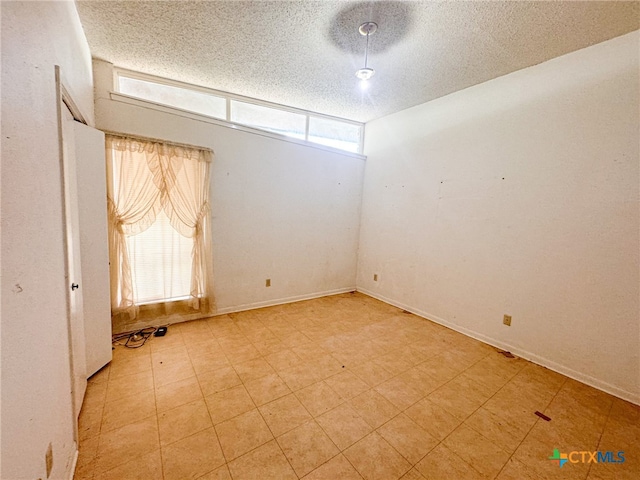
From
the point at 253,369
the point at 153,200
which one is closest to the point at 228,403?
the point at 253,369

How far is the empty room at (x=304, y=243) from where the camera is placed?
129cm

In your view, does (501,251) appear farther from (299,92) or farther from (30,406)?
(30,406)

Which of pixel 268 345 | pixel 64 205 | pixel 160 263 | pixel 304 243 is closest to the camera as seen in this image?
pixel 64 205

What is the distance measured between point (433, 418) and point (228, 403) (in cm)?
146

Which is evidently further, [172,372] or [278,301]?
[278,301]

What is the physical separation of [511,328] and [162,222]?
3.92 m

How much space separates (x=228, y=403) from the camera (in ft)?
6.01

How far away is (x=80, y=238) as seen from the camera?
6.16 ft

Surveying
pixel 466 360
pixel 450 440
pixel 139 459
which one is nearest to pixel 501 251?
pixel 466 360

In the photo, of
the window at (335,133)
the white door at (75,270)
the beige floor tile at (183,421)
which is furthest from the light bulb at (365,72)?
the beige floor tile at (183,421)

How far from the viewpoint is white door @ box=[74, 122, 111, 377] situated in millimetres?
1869

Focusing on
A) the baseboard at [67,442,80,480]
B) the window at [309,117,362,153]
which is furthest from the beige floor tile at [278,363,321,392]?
the window at [309,117,362,153]

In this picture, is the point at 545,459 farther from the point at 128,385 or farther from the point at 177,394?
the point at 128,385

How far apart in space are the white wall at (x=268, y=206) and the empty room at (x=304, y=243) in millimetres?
31
